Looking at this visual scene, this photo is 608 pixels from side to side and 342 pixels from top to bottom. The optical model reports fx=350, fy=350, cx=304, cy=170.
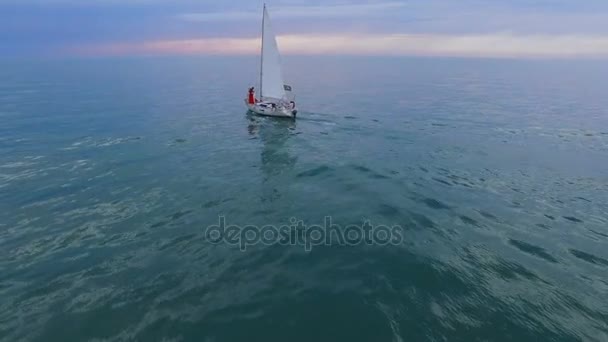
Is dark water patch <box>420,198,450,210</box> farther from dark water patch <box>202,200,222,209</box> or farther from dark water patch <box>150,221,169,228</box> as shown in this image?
dark water patch <box>150,221,169,228</box>

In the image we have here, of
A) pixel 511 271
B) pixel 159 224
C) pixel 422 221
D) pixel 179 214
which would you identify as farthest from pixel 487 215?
pixel 159 224

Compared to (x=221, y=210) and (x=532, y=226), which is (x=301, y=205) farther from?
(x=532, y=226)

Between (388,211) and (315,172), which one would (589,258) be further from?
(315,172)

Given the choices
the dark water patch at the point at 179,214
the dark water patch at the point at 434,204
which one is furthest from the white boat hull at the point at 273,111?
the dark water patch at the point at 179,214

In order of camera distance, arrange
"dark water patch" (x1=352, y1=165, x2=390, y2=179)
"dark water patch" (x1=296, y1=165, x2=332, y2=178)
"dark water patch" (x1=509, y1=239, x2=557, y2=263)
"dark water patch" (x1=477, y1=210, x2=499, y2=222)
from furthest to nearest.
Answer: "dark water patch" (x1=296, y1=165, x2=332, y2=178) → "dark water patch" (x1=352, y1=165, x2=390, y2=179) → "dark water patch" (x1=477, y1=210, x2=499, y2=222) → "dark water patch" (x1=509, y1=239, x2=557, y2=263)

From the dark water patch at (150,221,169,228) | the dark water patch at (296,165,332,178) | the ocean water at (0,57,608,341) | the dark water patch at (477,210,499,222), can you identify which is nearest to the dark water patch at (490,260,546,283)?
the ocean water at (0,57,608,341)

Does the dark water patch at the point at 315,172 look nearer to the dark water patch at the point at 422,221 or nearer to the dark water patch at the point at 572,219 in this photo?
the dark water patch at the point at 422,221
